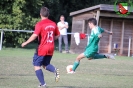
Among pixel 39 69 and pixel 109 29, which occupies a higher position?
pixel 109 29

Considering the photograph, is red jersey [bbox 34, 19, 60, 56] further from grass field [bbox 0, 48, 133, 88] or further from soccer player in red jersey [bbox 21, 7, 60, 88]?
grass field [bbox 0, 48, 133, 88]

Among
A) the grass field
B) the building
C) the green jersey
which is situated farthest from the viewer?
the building

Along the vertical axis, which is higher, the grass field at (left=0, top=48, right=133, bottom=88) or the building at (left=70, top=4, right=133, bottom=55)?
the building at (left=70, top=4, right=133, bottom=55)

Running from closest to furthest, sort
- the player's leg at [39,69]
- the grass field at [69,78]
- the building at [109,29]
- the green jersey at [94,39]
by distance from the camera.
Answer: the player's leg at [39,69] < the grass field at [69,78] < the green jersey at [94,39] < the building at [109,29]

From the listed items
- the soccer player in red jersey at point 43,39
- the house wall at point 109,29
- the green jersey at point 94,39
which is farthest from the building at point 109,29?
the soccer player in red jersey at point 43,39

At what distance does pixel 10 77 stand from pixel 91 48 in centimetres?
262

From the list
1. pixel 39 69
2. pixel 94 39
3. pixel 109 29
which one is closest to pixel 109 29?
pixel 109 29

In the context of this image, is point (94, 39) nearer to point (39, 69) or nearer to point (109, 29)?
point (39, 69)

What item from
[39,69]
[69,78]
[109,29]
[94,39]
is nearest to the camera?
[39,69]

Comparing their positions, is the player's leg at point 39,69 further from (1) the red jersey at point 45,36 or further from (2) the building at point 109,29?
(2) the building at point 109,29

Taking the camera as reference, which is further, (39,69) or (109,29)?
(109,29)

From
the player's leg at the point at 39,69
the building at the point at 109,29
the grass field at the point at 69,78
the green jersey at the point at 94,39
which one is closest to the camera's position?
the player's leg at the point at 39,69

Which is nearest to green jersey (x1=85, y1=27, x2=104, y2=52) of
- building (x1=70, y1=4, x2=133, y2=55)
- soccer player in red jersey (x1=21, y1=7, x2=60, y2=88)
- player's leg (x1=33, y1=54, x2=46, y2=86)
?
soccer player in red jersey (x1=21, y1=7, x2=60, y2=88)

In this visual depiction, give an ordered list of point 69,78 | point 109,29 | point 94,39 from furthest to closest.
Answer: point 109,29 < point 69,78 < point 94,39
